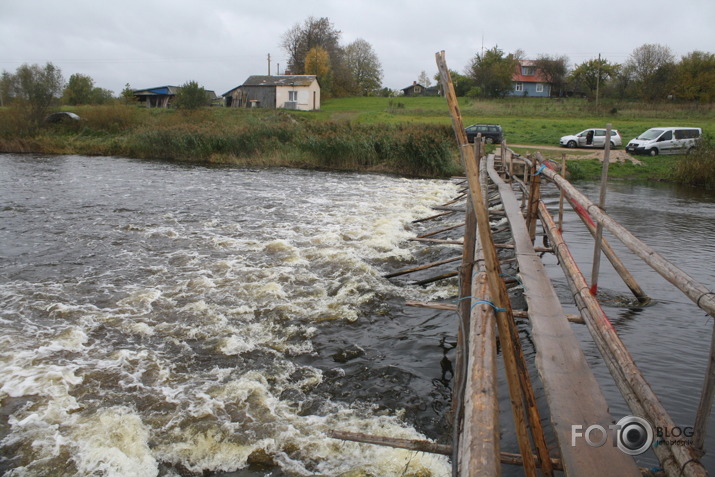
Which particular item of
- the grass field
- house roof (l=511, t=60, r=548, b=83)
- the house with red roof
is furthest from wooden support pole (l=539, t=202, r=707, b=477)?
house roof (l=511, t=60, r=548, b=83)

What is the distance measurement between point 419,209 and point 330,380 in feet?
36.9

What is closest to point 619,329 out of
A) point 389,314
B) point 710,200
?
point 389,314

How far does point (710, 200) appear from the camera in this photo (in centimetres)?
1953

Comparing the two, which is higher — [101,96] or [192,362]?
[101,96]

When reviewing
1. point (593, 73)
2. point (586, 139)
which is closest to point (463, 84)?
point (593, 73)

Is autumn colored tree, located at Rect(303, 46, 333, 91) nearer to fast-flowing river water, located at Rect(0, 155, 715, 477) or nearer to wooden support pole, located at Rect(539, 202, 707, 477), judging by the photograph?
fast-flowing river water, located at Rect(0, 155, 715, 477)

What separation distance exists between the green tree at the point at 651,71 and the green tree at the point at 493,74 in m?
13.2

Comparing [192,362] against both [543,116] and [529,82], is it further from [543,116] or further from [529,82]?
[529,82]

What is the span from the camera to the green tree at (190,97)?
161 feet

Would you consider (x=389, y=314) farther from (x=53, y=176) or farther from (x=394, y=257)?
(x=53, y=176)

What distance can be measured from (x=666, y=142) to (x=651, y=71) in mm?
34736

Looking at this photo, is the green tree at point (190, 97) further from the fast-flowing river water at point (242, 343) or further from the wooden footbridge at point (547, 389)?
the wooden footbridge at point (547, 389)

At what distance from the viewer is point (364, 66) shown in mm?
88438

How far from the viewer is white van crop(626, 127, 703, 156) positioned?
98.1 ft
